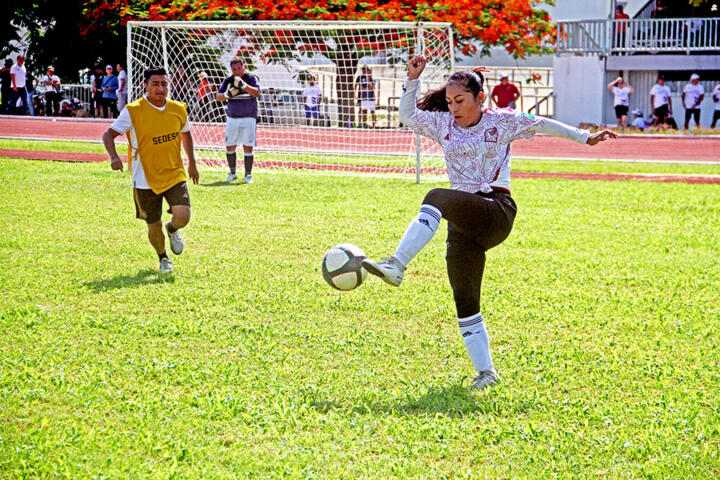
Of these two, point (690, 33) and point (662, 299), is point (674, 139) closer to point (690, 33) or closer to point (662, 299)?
point (690, 33)

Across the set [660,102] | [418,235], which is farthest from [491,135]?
[660,102]

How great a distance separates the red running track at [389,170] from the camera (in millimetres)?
18078

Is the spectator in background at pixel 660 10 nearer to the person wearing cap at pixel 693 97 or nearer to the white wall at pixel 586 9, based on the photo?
the white wall at pixel 586 9

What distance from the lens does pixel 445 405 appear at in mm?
5203

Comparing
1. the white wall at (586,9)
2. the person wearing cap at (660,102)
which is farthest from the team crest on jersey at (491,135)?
the white wall at (586,9)

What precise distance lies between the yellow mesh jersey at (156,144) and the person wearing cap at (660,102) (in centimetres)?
2738

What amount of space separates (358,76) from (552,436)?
18.9 meters

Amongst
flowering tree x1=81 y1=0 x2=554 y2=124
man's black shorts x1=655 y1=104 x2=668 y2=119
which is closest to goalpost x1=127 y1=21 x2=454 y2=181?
flowering tree x1=81 y1=0 x2=554 y2=124

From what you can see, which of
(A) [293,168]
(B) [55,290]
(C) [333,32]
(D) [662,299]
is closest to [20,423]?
(B) [55,290]

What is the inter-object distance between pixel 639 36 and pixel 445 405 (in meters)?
33.7

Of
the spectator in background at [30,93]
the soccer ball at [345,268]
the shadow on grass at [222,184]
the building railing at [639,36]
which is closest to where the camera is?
the soccer ball at [345,268]

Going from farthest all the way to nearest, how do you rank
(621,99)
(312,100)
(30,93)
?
(30,93) → (621,99) → (312,100)

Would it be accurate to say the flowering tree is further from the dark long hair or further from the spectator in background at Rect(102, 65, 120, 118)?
the dark long hair

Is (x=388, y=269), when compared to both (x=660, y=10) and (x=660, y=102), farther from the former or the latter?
(x=660, y=10)
